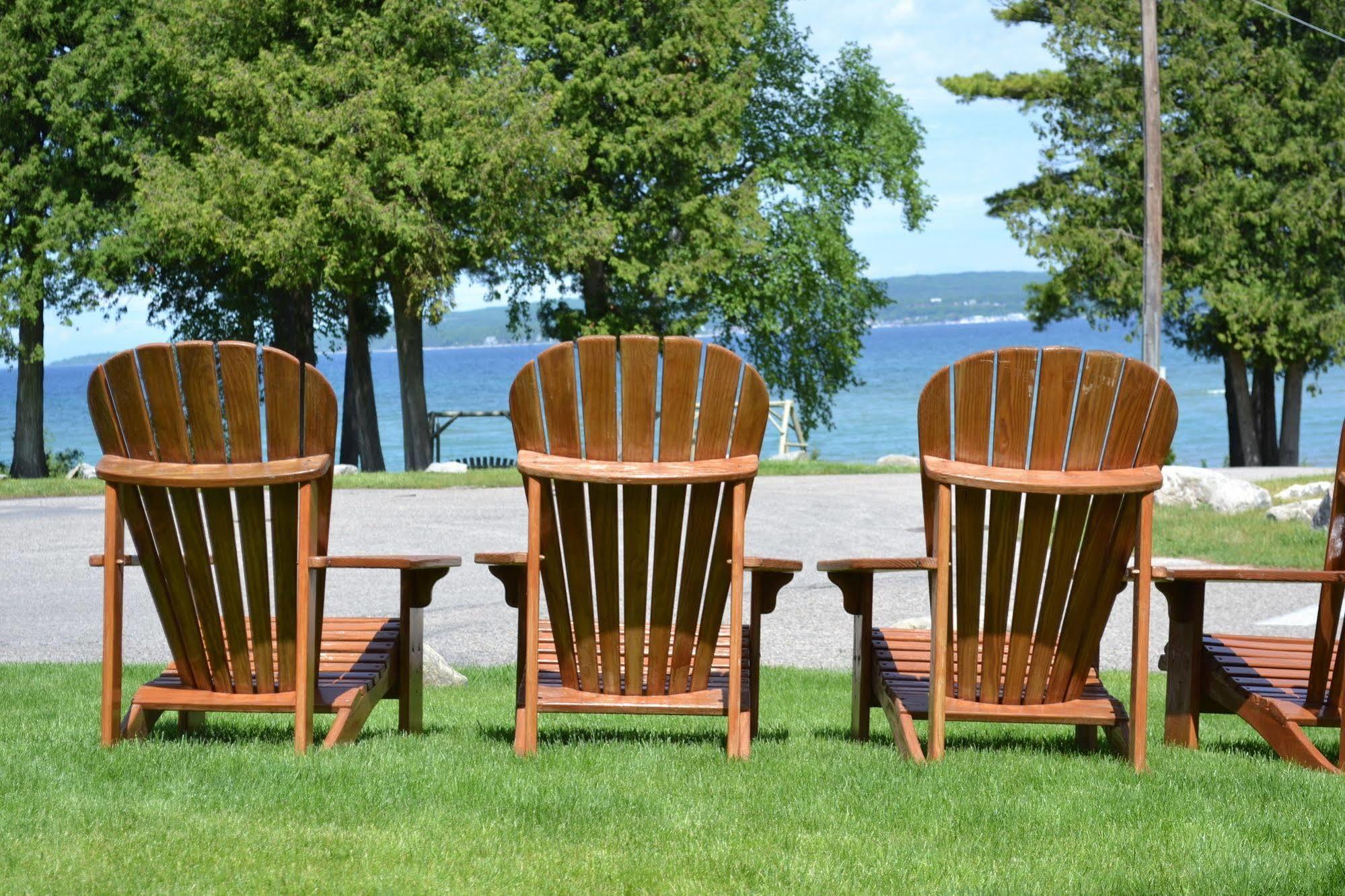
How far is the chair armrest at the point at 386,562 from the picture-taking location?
450 centimetres

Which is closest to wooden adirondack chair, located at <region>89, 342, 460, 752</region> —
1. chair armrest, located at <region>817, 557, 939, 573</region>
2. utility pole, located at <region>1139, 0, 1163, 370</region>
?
chair armrest, located at <region>817, 557, 939, 573</region>

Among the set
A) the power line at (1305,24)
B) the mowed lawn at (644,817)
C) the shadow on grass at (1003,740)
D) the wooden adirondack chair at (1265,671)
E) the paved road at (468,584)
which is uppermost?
the power line at (1305,24)

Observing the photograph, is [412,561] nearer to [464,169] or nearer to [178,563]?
[178,563]

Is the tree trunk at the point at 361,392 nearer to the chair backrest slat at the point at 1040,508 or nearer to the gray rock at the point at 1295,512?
the gray rock at the point at 1295,512

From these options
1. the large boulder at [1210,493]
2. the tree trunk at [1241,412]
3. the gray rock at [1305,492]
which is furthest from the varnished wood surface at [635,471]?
the tree trunk at [1241,412]

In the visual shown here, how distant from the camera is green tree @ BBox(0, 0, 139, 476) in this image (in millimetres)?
24188

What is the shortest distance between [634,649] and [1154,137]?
1508 cm

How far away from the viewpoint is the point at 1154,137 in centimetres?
1777

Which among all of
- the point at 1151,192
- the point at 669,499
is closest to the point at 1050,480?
the point at 669,499

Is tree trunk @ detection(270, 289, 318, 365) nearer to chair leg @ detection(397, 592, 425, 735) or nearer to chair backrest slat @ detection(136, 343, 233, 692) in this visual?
chair leg @ detection(397, 592, 425, 735)

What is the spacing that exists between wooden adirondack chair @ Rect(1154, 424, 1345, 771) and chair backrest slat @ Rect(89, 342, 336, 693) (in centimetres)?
277

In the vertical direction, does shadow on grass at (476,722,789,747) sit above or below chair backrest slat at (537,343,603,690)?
below

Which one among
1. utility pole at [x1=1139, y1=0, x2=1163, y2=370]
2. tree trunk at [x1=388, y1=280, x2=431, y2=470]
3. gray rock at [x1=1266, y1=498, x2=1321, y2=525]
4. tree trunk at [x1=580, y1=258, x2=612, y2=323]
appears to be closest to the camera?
gray rock at [x1=1266, y1=498, x2=1321, y2=525]

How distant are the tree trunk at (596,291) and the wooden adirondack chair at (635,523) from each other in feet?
82.1
